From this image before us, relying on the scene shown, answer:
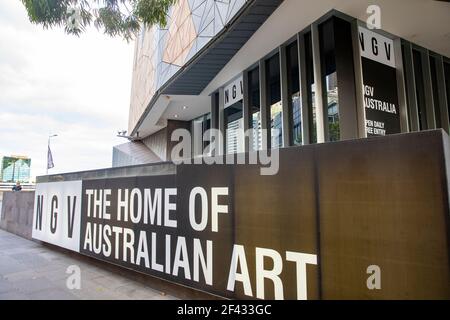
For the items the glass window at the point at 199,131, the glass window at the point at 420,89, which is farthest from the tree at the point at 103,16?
the glass window at the point at 199,131

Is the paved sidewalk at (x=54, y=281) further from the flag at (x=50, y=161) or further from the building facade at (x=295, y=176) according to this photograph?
the flag at (x=50, y=161)

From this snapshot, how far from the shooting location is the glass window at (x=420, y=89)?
8930 millimetres

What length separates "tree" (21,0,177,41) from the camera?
16.9ft

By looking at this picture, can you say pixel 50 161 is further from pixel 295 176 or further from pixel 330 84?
pixel 295 176

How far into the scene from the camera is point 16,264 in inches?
261

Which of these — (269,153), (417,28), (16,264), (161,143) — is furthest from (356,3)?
(161,143)

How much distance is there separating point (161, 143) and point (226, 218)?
19.4 m

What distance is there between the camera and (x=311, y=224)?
316cm

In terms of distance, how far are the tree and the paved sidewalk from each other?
15.2 ft

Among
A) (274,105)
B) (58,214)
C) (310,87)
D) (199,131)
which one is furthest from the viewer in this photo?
(199,131)

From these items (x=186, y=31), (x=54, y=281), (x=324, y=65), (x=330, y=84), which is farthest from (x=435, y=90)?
(x=54, y=281)

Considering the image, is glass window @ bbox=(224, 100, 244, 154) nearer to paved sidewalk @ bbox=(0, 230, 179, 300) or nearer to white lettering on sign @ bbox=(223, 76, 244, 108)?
white lettering on sign @ bbox=(223, 76, 244, 108)

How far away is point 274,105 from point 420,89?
4496mm
